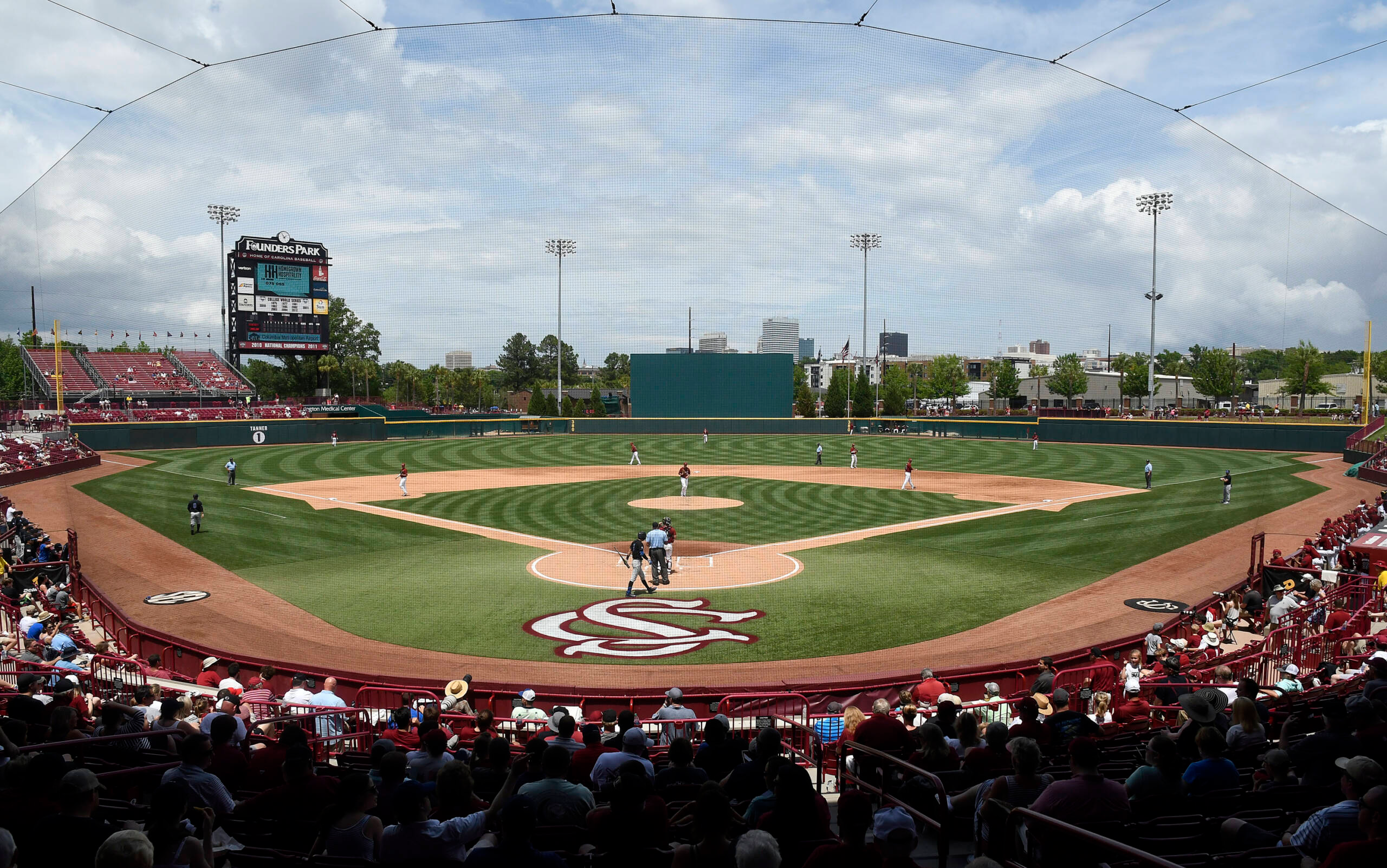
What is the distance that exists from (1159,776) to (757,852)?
3.37m

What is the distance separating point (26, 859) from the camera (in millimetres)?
3785

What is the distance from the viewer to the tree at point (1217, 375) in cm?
7531

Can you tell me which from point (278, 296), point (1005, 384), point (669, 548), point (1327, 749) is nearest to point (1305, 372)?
point (1005, 384)

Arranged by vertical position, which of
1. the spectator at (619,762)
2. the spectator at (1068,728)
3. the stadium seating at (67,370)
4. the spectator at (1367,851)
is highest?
the stadium seating at (67,370)

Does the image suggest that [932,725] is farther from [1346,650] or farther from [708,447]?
[708,447]

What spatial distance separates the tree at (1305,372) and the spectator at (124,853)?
8400 cm

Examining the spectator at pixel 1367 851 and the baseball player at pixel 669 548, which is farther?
the baseball player at pixel 669 548

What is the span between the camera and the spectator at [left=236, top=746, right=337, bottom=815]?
5129 mm

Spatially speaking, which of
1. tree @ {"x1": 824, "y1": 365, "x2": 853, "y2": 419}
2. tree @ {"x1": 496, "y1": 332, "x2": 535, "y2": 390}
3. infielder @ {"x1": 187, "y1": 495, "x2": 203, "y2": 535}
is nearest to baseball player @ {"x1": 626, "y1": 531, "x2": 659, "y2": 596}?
infielder @ {"x1": 187, "y1": 495, "x2": 203, "y2": 535}

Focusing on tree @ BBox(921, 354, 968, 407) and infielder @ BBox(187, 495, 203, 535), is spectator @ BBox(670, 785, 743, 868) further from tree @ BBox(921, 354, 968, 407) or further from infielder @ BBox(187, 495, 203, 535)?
tree @ BBox(921, 354, 968, 407)

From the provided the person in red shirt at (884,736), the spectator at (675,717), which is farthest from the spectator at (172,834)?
the spectator at (675,717)

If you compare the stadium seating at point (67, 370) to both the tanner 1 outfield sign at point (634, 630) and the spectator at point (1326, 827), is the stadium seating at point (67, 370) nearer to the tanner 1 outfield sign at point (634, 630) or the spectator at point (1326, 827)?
the tanner 1 outfield sign at point (634, 630)

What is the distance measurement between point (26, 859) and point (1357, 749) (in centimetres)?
826

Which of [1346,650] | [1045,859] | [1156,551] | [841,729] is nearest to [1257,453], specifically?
[1156,551]
